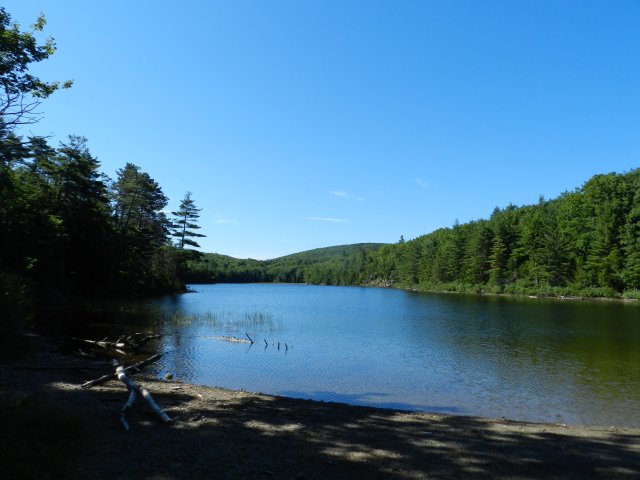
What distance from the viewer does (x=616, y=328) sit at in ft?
101

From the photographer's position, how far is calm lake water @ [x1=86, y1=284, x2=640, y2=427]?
1358 centimetres

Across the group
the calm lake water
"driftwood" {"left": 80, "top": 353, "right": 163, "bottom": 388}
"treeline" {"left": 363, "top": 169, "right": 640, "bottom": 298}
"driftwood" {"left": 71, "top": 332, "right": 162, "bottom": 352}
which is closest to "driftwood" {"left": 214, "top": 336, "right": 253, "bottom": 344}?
the calm lake water

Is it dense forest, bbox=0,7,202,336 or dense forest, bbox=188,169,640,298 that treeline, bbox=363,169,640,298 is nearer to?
dense forest, bbox=188,169,640,298

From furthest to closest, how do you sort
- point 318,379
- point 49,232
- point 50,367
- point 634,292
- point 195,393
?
1. point 634,292
2. point 49,232
3. point 318,379
4. point 50,367
5. point 195,393

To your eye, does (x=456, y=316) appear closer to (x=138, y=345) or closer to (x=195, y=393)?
(x=138, y=345)

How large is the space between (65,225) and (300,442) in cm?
4220

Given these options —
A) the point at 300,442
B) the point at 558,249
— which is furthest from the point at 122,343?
the point at 558,249

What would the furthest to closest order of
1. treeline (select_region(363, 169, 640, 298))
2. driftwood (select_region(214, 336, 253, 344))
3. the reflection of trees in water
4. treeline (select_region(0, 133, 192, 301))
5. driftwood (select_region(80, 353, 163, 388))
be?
treeline (select_region(363, 169, 640, 298)) → treeline (select_region(0, 133, 192, 301)) → driftwood (select_region(214, 336, 253, 344)) → the reflection of trees in water → driftwood (select_region(80, 353, 163, 388))

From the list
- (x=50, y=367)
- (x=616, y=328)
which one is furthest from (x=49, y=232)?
(x=616, y=328)

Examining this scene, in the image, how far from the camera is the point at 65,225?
136 ft

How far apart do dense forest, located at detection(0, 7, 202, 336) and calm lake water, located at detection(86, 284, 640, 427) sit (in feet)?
29.2

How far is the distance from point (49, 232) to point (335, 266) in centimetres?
16310

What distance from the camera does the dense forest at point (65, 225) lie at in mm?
15917

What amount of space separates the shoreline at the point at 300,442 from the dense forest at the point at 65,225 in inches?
362
